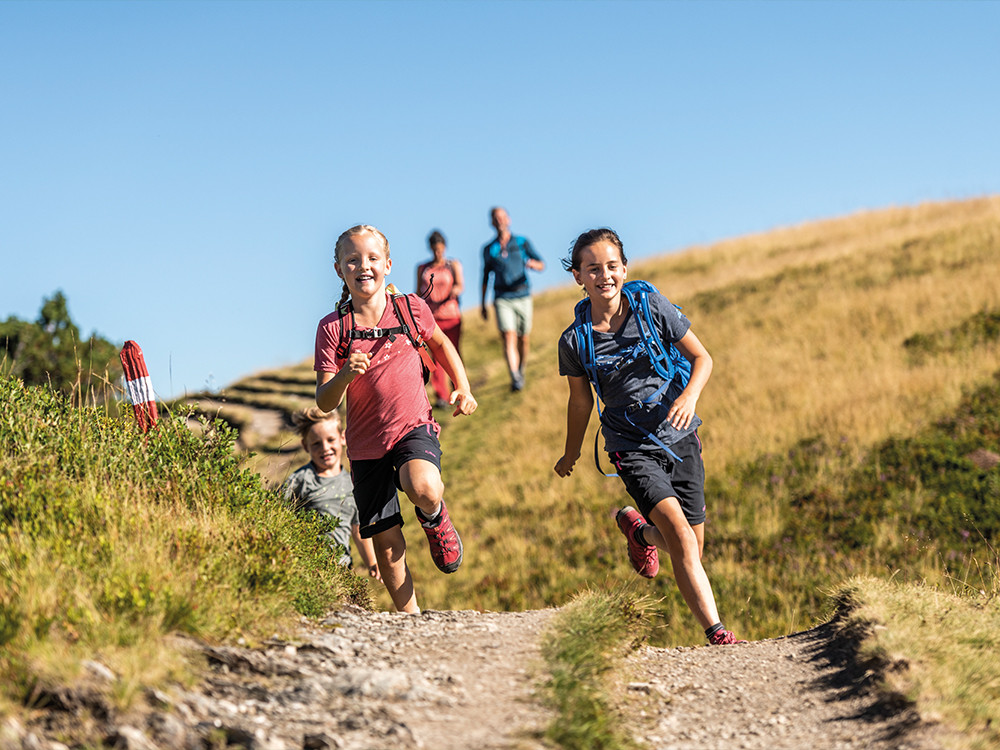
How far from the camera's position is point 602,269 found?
542 centimetres

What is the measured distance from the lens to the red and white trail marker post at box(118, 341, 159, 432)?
5695 mm

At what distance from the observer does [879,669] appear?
3867 mm

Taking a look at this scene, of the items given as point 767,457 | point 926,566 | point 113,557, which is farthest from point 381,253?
point 767,457

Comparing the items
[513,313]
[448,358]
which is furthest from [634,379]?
[513,313]

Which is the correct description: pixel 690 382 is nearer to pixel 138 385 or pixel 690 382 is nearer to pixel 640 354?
pixel 640 354

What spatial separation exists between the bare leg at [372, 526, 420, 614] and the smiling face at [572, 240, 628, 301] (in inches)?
72.7

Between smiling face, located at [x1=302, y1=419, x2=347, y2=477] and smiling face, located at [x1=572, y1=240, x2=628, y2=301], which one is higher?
smiling face, located at [x1=572, y1=240, x2=628, y2=301]

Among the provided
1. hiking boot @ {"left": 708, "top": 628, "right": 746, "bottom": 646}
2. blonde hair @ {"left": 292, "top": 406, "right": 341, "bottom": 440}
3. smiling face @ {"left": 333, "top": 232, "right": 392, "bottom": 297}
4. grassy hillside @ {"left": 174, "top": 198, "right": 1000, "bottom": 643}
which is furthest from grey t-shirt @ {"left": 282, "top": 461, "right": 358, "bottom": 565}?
hiking boot @ {"left": 708, "top": 628, "right": 746, "bottom": 646}

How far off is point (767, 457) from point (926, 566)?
112 inches

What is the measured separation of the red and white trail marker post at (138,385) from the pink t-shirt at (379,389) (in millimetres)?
1223

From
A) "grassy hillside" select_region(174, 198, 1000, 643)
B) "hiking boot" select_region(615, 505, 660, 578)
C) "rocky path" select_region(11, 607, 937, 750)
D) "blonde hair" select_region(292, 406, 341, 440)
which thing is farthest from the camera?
"grassy hillside" select_region(174, 198, 1000, 643)

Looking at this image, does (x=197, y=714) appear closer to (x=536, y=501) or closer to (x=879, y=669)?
(x=879, y=669)

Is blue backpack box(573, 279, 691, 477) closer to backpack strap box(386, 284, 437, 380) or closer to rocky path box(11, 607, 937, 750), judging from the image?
backpack strap box(386, 284, 437, 380)

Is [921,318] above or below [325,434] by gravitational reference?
above
